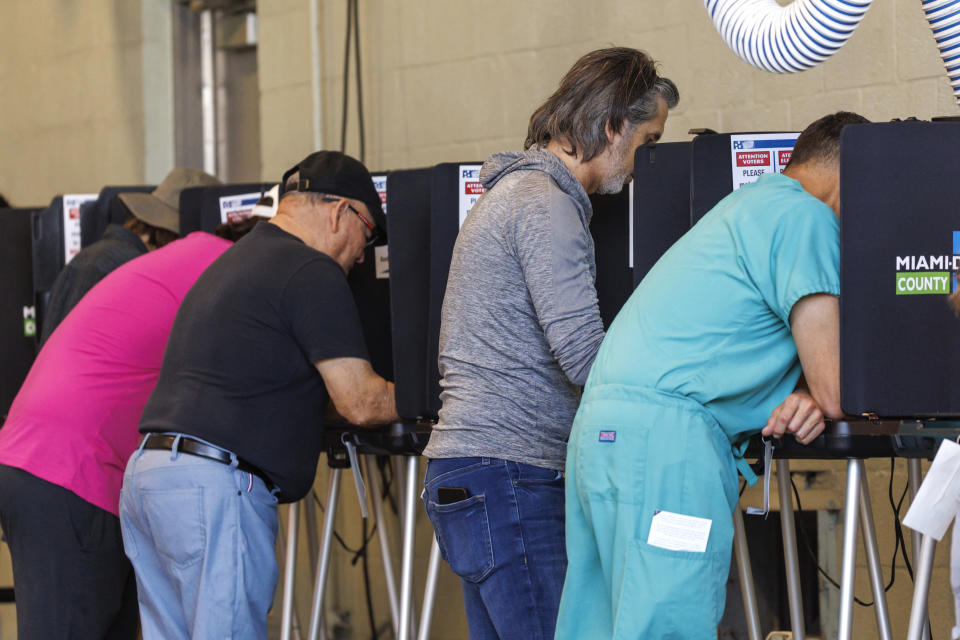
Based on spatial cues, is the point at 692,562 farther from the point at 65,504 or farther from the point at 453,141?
the point at 453,141

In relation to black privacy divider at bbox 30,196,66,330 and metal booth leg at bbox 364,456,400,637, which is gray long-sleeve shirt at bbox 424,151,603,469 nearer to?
metal booth leg at bbox 364,456,400,637

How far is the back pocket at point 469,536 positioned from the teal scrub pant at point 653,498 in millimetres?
160

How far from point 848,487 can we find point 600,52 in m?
0.74

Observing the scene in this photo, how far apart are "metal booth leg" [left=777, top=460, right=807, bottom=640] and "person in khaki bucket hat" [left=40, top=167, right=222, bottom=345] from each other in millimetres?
1477

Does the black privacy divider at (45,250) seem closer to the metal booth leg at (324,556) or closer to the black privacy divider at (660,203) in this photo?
the metal booth leg at (324,556)

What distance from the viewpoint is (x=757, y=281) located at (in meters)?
1.43

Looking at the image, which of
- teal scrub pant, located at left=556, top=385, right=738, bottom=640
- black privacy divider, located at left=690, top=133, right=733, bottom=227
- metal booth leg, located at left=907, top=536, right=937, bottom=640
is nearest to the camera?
teal scrub pant, located at left=556, top=385, right=738, bottom=640

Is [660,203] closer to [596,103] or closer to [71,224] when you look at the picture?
[596,103]

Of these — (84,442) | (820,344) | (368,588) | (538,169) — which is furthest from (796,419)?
(368,588)

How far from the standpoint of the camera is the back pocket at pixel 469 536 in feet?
5.15

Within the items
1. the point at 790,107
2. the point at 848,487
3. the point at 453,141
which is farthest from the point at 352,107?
the point at 848,487

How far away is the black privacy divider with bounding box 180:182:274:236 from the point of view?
8.55 ft

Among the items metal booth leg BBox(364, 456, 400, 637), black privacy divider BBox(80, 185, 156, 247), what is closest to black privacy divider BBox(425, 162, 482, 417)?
metal booth leg BBox(364, 456, 400, 637)

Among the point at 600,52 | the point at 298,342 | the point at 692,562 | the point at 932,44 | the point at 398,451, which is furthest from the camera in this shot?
the point at 932,44
